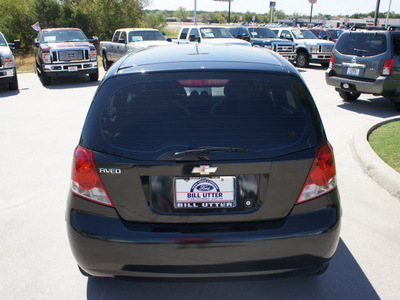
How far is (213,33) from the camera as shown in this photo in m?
19.0

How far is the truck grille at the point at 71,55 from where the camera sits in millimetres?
14923

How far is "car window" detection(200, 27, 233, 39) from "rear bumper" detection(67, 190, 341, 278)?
17.3m

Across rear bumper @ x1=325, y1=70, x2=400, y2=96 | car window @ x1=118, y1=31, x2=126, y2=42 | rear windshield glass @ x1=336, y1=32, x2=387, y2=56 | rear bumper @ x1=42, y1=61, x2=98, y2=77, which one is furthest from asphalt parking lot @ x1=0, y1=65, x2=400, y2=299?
car window @ x1=118, y1=31, x2=126, y2=42

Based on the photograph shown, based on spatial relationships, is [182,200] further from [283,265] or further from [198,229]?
[283,265]

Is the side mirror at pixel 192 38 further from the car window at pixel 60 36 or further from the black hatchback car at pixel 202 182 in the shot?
the black hatchback car at pixel 202 182

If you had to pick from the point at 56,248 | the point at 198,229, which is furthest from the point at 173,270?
the point at 56,248

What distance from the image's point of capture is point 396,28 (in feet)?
32.9

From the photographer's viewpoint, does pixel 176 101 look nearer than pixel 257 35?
Yes

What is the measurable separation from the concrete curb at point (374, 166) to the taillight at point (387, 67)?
3.41m

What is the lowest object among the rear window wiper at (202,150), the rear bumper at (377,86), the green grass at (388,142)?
the green grass at (388,142)

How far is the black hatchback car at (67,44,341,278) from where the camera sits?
241 cm

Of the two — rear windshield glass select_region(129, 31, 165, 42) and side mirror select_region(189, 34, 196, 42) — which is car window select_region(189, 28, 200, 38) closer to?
side mirror select_region(189, 34, 196, 42)

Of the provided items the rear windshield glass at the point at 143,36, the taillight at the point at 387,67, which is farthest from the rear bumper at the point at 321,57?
the taillight at the point at 387,67

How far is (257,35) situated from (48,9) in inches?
786
